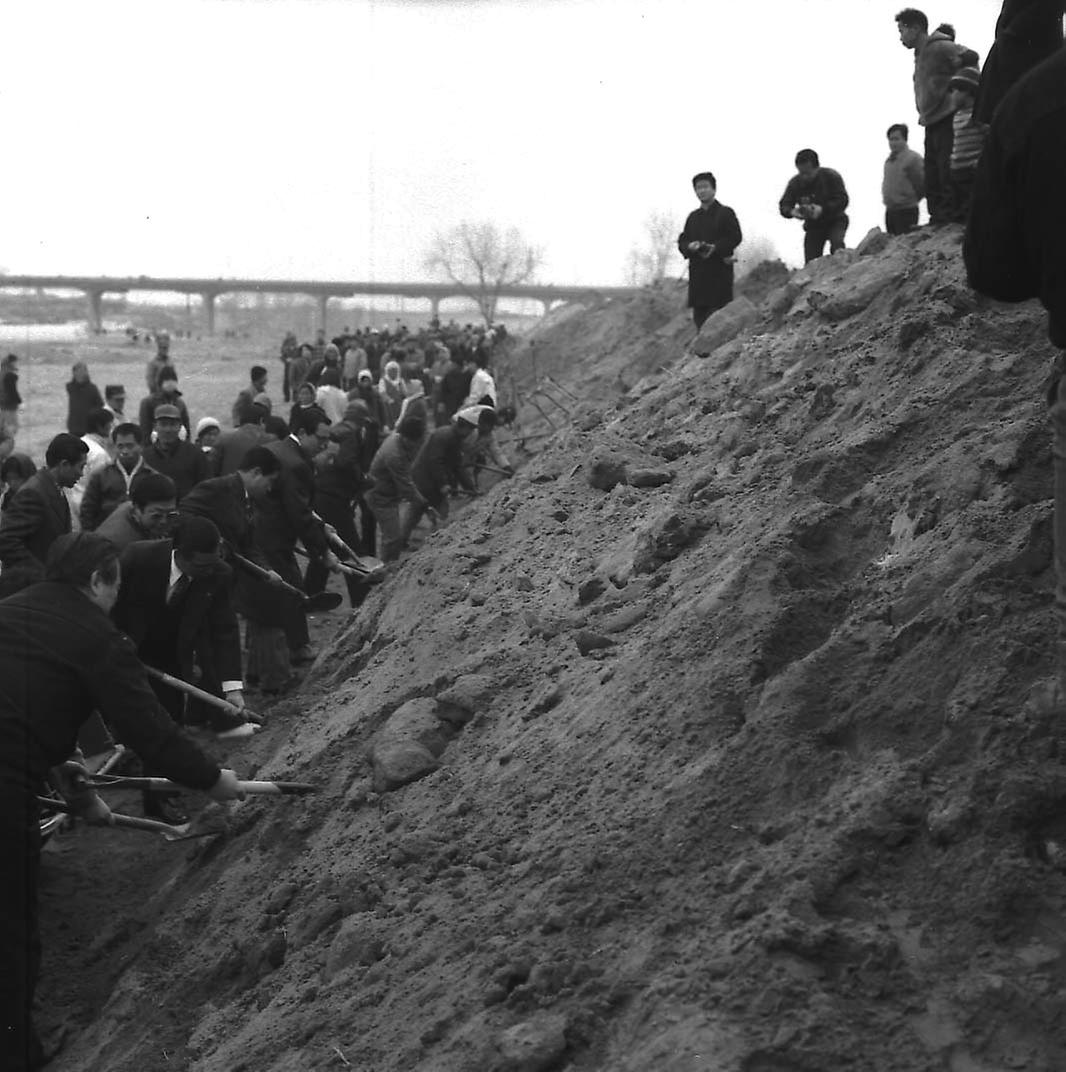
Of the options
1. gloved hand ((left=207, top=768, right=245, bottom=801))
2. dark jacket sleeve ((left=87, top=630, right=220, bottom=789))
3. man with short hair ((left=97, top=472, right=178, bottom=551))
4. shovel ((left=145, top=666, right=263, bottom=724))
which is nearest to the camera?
dark jacket sleeve ((left=87, top=630, right=220, bottom=789))

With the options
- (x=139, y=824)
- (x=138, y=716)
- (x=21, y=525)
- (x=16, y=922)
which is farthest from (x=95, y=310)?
(x=16, y=922)

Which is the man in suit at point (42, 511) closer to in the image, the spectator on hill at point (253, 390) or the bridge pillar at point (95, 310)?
the spectator on hill at point (253, 390)

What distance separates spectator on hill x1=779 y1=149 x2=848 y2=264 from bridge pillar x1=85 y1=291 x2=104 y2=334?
67.8 ft

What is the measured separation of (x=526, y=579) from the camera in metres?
6.61

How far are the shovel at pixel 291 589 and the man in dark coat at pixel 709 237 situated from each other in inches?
174

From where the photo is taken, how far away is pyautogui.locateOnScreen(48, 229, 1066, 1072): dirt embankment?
3.14m

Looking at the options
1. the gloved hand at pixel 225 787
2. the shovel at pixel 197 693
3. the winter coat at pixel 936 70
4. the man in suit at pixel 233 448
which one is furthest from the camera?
the man in suit at pixel 233 448

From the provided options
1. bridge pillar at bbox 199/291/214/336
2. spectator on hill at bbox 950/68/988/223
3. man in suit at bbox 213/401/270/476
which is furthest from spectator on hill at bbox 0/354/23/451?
bridge pillar at bbox 199/291/214/336

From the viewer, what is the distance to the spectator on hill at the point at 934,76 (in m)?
8.48

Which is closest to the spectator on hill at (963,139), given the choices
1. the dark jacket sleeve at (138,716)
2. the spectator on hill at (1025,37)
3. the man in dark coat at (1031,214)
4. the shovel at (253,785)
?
the spectator on hill at (1025,37)

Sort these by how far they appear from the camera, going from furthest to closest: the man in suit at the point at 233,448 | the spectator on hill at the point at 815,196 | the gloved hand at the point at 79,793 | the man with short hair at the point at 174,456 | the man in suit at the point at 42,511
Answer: the spectator on hill at the point at 815,196, the man in suit at the point at 233,448, the man with short hair at the point at 174,456, the man in suit at the point at 42,511, the gloved hand at the point at 79,793

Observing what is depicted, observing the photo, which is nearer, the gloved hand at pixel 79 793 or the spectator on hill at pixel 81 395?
the gloved hand at pixel 79 793

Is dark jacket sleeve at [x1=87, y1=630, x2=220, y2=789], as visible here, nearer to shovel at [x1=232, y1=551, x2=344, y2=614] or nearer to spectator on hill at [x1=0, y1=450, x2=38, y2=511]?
shovel at [x1=232, y1=551, x2=344, y2=614]

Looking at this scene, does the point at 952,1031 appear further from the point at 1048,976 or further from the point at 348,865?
the point at 348,865
